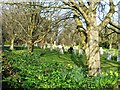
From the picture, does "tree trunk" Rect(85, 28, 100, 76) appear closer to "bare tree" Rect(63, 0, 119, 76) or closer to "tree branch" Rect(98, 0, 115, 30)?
"bare tree" Rect(63, 0, 119, 76)

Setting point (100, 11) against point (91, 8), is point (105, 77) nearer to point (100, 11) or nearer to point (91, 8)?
point (91, 8)

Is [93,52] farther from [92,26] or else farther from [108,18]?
[108,18]

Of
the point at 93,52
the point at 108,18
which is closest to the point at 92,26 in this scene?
the point at 108,18

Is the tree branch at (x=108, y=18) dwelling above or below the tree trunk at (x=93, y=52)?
above

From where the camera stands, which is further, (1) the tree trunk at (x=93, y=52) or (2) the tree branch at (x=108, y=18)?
(2) the tree branch at (x=108, y=18)

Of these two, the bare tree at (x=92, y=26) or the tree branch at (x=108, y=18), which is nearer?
the bare tree at (x=92, y=26)

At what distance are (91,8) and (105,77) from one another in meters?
2.14

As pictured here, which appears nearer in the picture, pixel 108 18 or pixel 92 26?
pixel 92 26

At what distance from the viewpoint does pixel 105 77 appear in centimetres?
680

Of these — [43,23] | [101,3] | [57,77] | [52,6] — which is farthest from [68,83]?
[43,23]

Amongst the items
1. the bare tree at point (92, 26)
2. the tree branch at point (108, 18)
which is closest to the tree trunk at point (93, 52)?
the bare tree at point (92, 26)

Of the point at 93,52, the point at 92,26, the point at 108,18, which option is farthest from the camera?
the point at 108,18

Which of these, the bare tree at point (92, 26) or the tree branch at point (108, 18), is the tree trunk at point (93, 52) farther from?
the tree branch at point (108, 18)

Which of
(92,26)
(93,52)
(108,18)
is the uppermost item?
(108,18)
